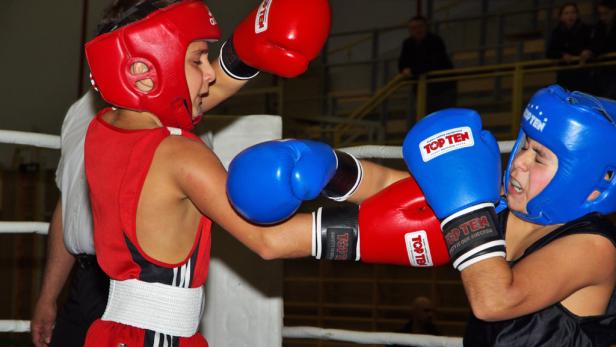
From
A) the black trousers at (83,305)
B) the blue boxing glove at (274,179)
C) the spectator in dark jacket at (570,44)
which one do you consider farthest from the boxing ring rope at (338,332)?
the spectator in dark jacket at (570,44)

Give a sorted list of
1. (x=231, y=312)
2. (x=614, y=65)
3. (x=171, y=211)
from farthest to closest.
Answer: (x=614, y=65), (x=231, y=312), (x=171, y=211)

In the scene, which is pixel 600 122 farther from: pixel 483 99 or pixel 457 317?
pixel 483 99

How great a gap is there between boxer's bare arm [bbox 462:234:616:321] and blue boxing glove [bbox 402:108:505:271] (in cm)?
4

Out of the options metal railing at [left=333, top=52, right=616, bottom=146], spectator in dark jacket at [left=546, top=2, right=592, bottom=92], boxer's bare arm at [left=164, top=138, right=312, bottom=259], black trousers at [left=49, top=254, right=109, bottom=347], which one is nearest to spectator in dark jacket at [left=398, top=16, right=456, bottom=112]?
metal railing at [left=333, top=52, right=616, bottom=146]

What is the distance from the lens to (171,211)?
1619mm

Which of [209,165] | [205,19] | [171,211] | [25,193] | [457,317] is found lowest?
[457,317]

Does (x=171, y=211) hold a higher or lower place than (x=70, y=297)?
higher

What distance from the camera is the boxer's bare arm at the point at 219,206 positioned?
1.55m

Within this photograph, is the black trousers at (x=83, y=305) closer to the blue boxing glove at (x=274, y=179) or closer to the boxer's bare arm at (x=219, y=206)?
the boxer's bare arm at (x=219, y=206)

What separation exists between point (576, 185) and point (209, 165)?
710mm

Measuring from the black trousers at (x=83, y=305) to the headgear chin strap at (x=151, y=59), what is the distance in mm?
614

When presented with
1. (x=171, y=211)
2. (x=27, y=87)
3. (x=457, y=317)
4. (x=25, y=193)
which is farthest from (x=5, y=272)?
(x=171, y=211)

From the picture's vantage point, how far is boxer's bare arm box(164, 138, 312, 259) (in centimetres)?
155

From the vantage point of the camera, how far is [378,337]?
2.37 m
